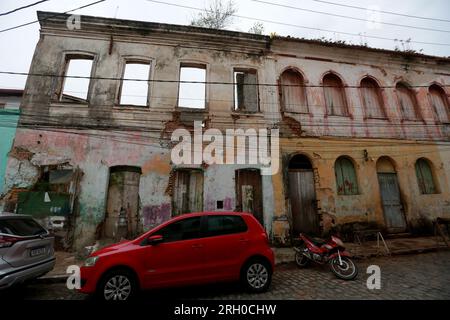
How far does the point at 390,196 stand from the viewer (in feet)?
33.7

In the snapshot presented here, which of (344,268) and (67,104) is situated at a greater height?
(67,104)

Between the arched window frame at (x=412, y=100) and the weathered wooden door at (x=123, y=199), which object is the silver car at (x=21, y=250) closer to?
the weathered wooden door at (x=123, y=199)

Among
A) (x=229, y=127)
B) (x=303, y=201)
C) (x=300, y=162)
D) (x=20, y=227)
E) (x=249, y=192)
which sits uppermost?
(x=229, y=127)

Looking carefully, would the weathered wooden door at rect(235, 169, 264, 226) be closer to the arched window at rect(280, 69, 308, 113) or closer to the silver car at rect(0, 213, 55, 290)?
the arched window at rect(280, 69, 308, 113)

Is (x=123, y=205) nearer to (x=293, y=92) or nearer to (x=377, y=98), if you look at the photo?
(x=293, y=92)

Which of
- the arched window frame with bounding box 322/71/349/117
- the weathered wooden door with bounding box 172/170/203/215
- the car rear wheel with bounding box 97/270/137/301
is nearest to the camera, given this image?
the car rear wheel with bounding box 97/270/137/301

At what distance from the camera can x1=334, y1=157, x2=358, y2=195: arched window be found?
32.7 ft

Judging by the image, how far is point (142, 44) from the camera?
989 cm

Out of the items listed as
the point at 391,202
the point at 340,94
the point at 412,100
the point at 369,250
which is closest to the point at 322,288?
the point at 369,250

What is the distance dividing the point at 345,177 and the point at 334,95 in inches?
158

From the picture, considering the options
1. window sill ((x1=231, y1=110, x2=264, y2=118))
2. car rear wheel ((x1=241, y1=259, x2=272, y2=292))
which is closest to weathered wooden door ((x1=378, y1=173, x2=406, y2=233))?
window sill ((x1=231, y1=110, x2=264, y2=118))
